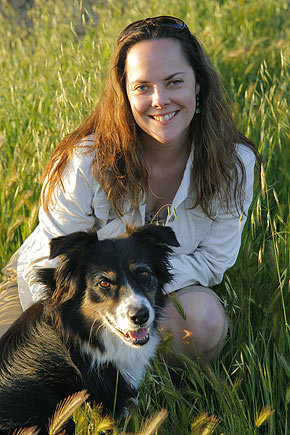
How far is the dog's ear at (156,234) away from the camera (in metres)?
2.50

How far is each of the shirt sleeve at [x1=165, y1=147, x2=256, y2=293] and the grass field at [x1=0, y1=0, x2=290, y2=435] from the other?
0.08 m

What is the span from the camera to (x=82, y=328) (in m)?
2.54

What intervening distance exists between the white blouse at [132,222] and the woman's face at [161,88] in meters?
0.30

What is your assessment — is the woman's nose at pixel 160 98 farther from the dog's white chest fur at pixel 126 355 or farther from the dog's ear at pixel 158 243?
the dog's white chest fur at pixel 126 355

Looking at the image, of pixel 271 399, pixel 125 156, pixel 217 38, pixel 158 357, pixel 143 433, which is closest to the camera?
pixel 143 433

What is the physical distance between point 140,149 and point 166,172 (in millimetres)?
254

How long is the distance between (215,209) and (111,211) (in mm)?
623

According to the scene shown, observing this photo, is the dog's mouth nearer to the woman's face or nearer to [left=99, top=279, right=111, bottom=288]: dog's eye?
[left=99, top=279, right=111, bottom=288]: dog's eye

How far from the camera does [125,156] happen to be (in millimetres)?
3018

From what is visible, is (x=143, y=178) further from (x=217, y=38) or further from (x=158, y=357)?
(x=217, y=38)

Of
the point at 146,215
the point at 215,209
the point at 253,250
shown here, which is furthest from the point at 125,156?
the point at 253,250

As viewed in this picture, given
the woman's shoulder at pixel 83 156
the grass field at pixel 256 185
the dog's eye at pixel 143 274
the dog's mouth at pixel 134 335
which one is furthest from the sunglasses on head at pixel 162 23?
the dog's mouth at pixel 134 335

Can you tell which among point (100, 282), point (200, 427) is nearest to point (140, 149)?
point (100, 282)

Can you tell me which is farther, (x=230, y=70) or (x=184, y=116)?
(x=230, y=70)
